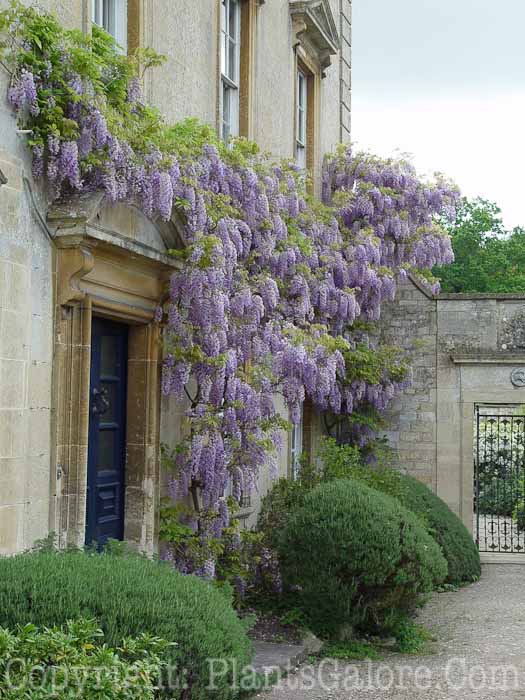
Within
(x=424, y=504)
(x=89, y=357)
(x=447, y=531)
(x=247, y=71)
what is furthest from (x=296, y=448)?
(x=89, y=357)

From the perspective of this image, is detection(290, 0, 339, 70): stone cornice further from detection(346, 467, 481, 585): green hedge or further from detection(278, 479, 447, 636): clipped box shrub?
detection(278, 479, 447, 636): clipped box shrub

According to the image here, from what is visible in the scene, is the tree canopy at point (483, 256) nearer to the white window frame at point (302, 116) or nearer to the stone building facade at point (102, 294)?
the white window frame at point (302, 116)

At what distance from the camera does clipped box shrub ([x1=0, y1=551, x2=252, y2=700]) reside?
13.8ft

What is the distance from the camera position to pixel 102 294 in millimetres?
7305

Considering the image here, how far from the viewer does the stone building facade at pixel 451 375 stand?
14547mm

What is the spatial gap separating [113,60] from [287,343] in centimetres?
311

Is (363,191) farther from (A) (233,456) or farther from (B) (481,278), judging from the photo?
(B) (481,278)

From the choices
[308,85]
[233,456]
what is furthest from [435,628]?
[308,85]

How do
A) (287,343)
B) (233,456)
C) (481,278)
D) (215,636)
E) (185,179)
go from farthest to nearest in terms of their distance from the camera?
(481,278), (287,343), (233,456), (185,179), (215,636)

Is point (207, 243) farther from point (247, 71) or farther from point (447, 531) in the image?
point (447, 531)

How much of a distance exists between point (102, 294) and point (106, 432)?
1.22m

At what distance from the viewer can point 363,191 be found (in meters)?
13.5

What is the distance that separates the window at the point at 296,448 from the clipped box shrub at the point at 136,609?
6832 mm

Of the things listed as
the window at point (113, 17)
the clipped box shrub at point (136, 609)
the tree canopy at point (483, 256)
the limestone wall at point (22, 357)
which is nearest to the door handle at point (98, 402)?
the limestone wall at point (22, 357)
